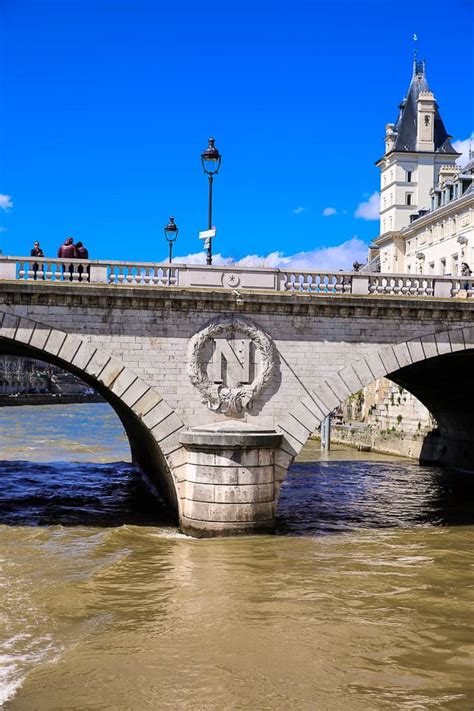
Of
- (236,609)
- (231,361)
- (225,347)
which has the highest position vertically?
(225,347)

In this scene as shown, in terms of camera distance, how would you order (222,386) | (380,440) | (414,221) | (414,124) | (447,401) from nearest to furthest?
(222,386) < (447,401) < (380,440) < (414,221) < (414,124)

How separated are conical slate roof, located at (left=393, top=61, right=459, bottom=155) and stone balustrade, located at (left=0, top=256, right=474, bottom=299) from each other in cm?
5435

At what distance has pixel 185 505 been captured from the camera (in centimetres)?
2123

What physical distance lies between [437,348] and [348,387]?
264cm

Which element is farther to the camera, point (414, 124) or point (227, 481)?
point (414, 124)

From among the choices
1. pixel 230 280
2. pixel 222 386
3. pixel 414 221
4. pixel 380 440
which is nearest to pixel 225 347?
pixel 222 386

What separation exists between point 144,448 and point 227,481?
10677mm

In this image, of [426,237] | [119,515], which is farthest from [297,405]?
[426,237]

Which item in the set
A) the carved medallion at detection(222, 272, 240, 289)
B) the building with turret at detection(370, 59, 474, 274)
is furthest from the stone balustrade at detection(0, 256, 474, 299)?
the building with turret at detection(370, 59, 474, 274)

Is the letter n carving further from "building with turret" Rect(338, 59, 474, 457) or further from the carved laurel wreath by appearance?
"building with turret" Rect(338, 59, 474, 457)

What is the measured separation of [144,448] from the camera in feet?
101

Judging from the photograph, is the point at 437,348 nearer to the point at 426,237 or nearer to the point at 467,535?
the point at 467,535

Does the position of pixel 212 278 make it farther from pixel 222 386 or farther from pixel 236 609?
pixel 236 609

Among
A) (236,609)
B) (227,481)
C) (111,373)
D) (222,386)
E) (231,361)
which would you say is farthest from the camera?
(231,361)
